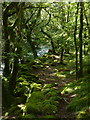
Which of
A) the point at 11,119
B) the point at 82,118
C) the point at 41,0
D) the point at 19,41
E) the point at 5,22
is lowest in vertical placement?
the point at 11,119

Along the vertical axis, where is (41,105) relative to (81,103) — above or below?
below

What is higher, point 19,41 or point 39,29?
point 39,29

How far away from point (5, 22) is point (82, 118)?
9.18 m

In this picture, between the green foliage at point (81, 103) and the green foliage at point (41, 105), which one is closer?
the green foliage at point (81, 103)

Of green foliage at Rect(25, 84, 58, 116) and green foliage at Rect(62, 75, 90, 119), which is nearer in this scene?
green foliage at Rect(62, 75, 90, 119)

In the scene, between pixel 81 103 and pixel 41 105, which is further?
pixel 41 105

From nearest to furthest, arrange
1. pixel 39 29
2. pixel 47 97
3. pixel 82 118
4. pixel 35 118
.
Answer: pixel 82 118
pixel 35 118
pixel 47 97
pixel 39 29

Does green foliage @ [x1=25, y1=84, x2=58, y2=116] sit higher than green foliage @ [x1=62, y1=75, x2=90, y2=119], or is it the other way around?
green foliage @ [x1=62, y1=75, x2=90, y2=119]

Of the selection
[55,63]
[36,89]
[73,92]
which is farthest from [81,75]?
[55,63]

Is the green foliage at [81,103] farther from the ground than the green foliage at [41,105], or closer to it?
farther from the ground

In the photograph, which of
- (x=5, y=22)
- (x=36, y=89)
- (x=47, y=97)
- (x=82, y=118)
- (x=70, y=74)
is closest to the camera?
(x=82, y=118)

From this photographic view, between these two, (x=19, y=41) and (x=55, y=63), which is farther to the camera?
(x=55, y=63)

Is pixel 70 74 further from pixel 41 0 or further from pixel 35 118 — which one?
pixel 35 118

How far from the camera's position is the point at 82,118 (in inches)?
251
